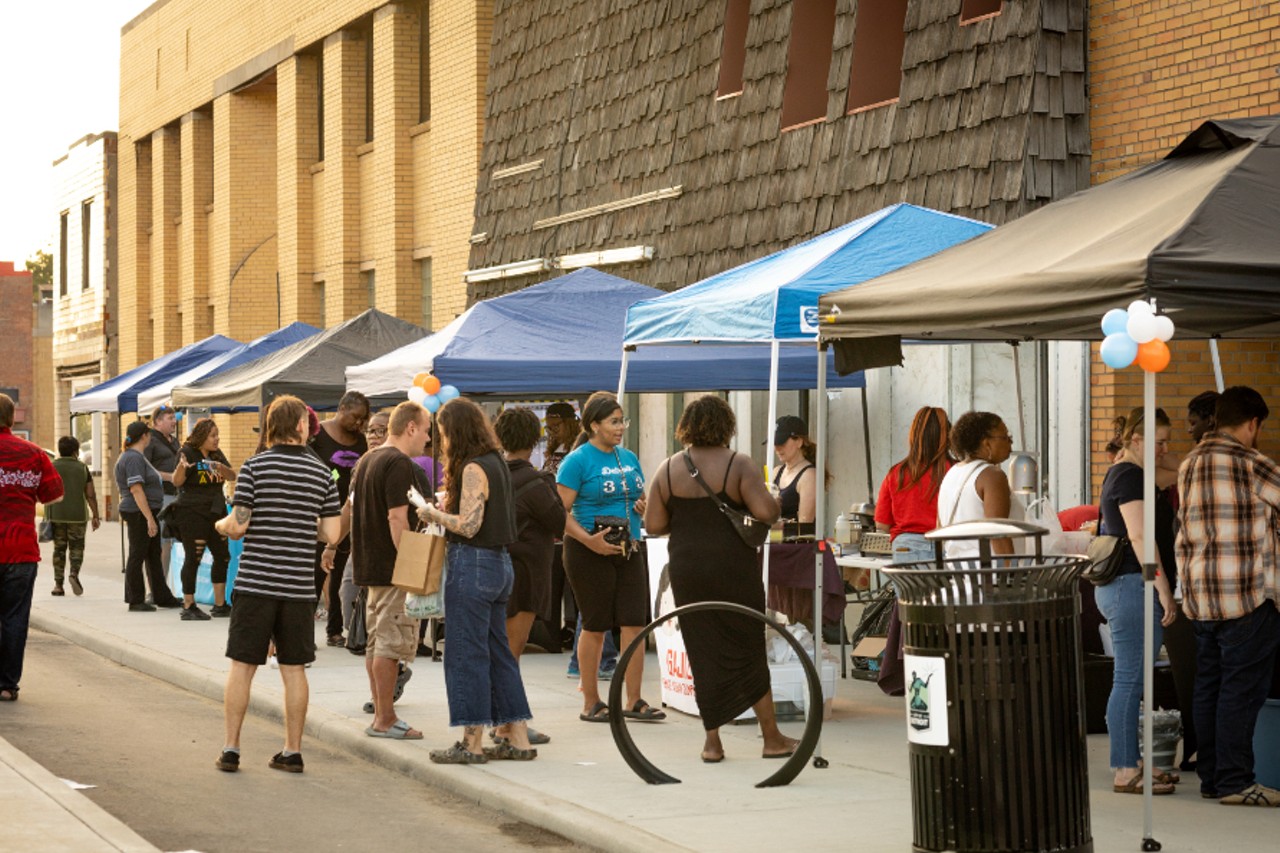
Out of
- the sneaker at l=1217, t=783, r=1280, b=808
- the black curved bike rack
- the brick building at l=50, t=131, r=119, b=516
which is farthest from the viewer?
the brick building at l=50, t=131, r=119, b=516

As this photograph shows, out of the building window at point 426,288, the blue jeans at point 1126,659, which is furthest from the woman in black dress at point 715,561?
the building window at point 426,288

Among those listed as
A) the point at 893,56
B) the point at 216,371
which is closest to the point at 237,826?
the point at 893,56

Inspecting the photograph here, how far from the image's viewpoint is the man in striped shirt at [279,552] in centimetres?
931

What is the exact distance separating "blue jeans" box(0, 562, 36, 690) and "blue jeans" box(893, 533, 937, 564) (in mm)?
5535

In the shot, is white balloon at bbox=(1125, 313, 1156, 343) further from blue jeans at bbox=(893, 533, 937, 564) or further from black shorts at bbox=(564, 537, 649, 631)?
black shorts at bbox=(564, 537, 649, 631)

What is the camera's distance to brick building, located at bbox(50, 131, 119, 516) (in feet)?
135

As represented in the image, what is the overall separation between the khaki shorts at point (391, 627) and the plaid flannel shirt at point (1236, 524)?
14.0 feet

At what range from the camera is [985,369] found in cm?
1452

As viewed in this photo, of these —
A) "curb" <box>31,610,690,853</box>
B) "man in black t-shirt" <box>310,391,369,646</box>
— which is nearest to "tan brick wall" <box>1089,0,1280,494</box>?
"curb" <box>31,610,690,853</box>

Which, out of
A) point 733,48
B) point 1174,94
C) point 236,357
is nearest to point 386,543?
point 1174,94

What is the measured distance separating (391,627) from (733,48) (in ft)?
29.7

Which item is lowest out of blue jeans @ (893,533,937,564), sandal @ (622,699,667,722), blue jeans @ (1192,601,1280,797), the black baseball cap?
sandal @ (622,699,667,722)

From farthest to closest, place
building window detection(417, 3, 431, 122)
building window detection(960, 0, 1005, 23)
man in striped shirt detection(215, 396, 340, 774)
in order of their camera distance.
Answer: building window detection(417, 3, 431, 122) → building window detection(960, 0, 1005, 23) → man in striped shirt detection(215, 396, 340, 774)

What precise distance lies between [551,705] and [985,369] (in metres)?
4.84
